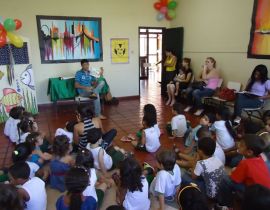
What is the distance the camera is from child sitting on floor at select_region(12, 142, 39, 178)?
2.18 m

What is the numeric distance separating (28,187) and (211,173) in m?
1.47

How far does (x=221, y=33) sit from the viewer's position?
4949 millimetres

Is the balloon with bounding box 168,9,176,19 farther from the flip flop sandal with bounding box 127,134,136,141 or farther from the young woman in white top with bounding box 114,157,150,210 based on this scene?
the young woman in white top with bounding box 114,157,150,210

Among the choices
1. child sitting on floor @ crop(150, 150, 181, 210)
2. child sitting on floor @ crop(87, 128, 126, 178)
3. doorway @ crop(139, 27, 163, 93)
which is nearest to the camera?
child sitting on floor @ crop(150, 150, 181, 210)

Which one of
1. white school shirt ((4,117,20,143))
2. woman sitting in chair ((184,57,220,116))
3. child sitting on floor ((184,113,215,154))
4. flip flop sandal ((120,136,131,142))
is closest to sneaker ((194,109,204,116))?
woman sitting in chair ((184,57,220,116))

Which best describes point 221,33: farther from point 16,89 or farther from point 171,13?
point 16,89

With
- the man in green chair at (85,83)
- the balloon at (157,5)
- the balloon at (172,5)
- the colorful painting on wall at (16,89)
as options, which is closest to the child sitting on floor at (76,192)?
the man in green chair at (85,83)

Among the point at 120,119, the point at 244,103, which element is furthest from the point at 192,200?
the point at 120,119

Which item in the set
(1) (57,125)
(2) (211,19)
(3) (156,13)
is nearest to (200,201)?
(1) (57,125)

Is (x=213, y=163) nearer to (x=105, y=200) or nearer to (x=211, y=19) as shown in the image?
(x=105, y=200)

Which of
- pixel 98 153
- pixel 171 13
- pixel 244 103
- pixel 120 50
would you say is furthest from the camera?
pixel 171 13

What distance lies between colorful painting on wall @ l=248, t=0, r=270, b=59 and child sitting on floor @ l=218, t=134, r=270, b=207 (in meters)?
2.79

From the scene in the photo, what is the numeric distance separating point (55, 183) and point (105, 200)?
0.55 meters

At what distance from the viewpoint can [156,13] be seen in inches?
245
